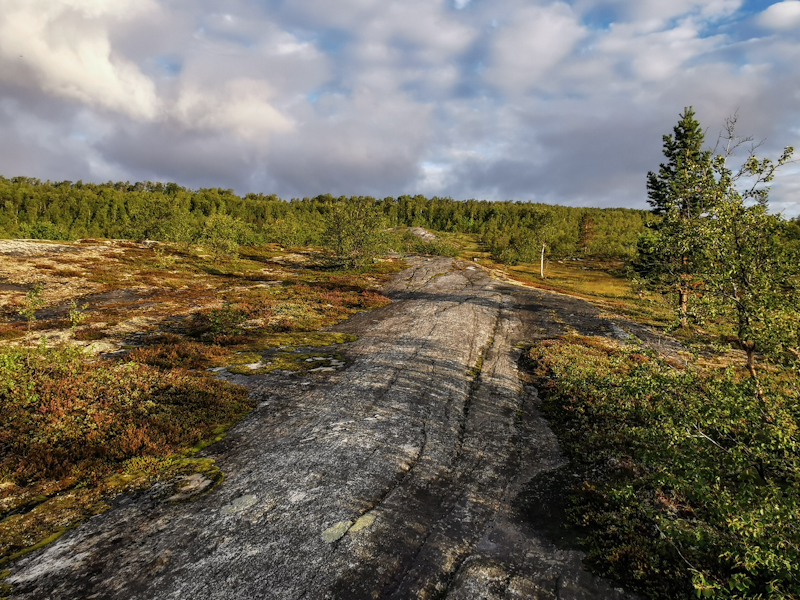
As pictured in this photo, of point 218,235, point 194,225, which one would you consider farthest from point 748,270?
point 194,225

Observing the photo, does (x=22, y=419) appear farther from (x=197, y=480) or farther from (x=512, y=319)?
(x=512, y=319)

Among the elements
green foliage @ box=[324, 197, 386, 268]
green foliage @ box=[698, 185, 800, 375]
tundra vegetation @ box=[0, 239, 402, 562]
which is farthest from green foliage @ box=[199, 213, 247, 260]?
green foliage @ box=[698, 185, 800, 375]

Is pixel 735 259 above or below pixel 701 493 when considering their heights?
above

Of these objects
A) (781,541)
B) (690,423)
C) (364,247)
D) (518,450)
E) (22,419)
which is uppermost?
(364,247)

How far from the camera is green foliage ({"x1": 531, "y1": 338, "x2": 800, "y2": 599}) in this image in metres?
5.87

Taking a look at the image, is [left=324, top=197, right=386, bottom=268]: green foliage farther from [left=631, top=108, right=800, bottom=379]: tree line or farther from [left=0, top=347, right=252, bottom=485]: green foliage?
[left=631, top=108, right=800, bottom=379]: tree line

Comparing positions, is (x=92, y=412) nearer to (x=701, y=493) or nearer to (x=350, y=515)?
(x=350, y=515)

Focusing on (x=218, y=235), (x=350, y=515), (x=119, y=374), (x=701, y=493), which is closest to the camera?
(x=701, y=493)

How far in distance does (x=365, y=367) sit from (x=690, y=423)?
51.3 ft

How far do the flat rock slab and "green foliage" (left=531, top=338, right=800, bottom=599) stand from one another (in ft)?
4.43

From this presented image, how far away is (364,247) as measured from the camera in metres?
63.8

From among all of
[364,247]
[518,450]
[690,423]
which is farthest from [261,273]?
[690,423]

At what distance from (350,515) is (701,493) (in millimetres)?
7707

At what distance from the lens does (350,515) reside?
9383 millimetres
